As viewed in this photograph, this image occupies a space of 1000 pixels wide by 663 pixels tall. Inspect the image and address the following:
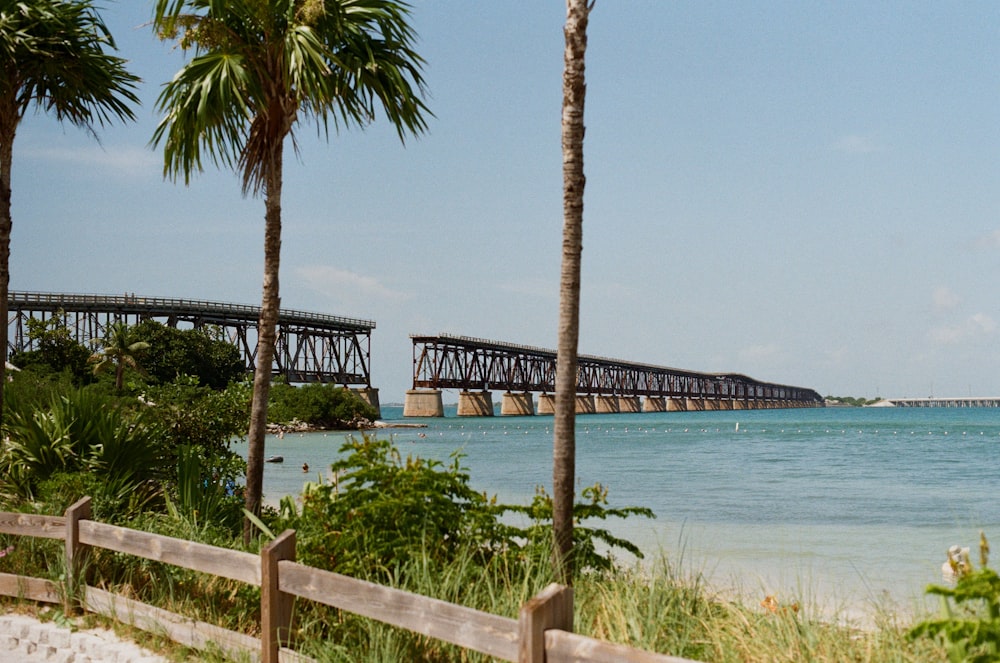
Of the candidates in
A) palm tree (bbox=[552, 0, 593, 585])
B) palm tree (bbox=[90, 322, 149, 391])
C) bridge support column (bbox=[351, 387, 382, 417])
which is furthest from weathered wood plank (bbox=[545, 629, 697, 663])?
bridge support column (bbox=[351, 387, 382, 417])

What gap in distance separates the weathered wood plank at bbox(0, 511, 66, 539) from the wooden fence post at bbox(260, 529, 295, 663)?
11.2 feet

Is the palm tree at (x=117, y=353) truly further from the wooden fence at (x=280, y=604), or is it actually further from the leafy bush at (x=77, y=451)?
the wooden fence at (x=280, y=604)

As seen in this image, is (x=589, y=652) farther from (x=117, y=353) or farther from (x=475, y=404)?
(x=475, y=404)

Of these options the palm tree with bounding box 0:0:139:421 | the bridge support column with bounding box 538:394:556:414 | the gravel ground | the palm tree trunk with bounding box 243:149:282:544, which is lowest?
the bridge support column with bounding box 538:394:556:414

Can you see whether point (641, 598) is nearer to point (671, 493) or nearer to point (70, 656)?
point (70, 656)

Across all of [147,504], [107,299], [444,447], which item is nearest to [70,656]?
[147,504]

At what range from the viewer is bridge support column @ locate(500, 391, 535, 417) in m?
170

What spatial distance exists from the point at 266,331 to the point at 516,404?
161 metres

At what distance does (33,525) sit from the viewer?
8.99m

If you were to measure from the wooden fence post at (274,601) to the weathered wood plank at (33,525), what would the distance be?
3415 mm

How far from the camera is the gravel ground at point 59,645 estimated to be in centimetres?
768

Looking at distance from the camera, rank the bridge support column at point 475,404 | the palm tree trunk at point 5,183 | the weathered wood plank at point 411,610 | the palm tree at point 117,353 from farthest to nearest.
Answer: the bridge support column at point 475,404
the palm tree at point 117,353
the palm tree trunk at point 5,183
the weathered wood plank at point 411,610

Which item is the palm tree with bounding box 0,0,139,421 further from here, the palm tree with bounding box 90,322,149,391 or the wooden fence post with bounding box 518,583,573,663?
the palm tree with bounding box 90,322,149,391

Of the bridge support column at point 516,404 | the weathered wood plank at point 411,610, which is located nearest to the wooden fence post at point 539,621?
the weathered wood plank at point 411,610
